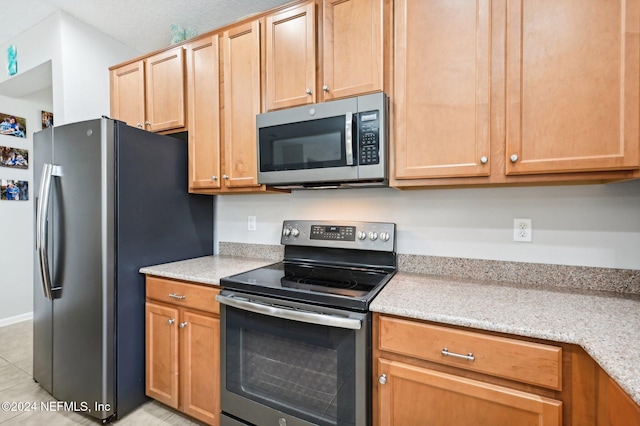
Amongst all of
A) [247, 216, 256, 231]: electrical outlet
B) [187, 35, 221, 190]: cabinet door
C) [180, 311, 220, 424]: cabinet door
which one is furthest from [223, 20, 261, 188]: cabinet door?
[180, 311, 220, 424]: cabinet door

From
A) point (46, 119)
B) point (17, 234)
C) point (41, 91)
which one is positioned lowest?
point (17, 234)

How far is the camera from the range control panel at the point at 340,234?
1683mm

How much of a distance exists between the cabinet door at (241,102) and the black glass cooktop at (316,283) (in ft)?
1.91

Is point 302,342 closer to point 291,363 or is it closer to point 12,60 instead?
point 291,363

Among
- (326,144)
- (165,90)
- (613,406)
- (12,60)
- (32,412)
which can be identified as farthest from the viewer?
(12,60)

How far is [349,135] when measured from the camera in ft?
4.75

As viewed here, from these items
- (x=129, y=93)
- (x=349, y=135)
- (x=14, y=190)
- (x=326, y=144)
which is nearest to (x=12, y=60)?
(x=14, y=190)

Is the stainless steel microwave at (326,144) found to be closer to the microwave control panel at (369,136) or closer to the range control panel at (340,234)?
the microwave control panel at (369,136)

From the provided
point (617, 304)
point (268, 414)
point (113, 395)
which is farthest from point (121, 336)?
point (617, 304)

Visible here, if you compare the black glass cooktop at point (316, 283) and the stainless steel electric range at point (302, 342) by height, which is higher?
the black glass cooktop at point (316, 283)

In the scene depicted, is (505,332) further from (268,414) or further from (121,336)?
(121,336)

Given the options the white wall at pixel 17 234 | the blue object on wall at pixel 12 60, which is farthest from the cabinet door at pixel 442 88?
the white wall at pixel 17 234

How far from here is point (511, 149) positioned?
1.23m

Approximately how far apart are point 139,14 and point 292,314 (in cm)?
263
